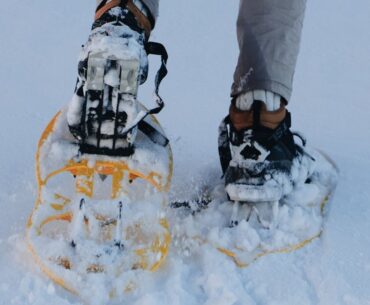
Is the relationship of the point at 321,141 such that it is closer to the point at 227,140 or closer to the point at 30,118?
the point at 227,140

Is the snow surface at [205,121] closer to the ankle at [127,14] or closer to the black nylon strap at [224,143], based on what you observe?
the black nylon strap at [224,143]

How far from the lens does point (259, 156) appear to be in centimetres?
189

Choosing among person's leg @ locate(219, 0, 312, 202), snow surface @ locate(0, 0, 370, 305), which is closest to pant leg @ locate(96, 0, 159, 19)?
person's leg @ locate(219, 0, 312, 202)

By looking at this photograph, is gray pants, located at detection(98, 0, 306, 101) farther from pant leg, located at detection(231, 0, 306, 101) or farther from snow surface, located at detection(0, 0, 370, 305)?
snow surface, located at detection(0, 0, 370, 305)

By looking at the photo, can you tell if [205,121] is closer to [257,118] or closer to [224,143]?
[224,143]

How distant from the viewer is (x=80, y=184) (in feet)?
5.70

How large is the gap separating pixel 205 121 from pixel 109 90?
97cm

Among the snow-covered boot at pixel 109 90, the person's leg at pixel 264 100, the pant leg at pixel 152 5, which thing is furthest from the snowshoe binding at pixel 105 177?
the person's leg at pixel 264 100

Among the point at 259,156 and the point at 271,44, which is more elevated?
the point at 271,44

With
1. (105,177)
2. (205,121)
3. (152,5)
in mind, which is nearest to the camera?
(105,177)

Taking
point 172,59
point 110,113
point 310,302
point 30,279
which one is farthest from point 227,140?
point 172,59

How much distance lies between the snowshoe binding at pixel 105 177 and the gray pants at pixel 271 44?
0.27 m

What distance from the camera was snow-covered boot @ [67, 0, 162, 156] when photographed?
1694 mm

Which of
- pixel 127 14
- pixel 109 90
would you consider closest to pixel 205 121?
pixel 127 14
